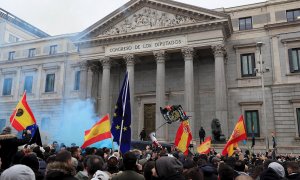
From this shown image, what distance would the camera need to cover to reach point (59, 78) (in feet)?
133

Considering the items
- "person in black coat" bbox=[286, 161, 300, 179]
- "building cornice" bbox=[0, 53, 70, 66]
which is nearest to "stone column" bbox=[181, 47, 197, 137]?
"building cornice" bbox=[0, 53, 70, 66]

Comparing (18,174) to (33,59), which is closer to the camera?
(18,174)

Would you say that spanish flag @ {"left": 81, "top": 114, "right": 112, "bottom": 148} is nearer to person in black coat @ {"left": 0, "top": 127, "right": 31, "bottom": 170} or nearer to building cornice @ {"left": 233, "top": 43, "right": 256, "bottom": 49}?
person in black coat @ {"left": 0, "top": 127, "right": 31, "bottom": 170}

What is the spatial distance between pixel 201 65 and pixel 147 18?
7788 mm

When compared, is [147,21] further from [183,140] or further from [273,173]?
[273,173]

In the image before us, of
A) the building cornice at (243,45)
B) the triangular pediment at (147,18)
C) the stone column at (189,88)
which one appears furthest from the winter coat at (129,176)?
the building cornice at (243,45)

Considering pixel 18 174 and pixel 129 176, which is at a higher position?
pixel 18 174

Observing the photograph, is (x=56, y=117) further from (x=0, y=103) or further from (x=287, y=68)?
(x=287, y=68)

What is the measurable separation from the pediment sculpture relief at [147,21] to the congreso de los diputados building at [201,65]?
11cm

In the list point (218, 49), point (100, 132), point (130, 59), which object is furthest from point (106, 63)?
point (100, 132)

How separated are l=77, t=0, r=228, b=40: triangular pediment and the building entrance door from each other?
8471 millimetres

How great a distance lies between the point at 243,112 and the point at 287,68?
235 inches

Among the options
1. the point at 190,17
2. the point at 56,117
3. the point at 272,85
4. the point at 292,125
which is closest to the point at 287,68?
the point at 272,85

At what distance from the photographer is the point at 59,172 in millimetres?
3725
